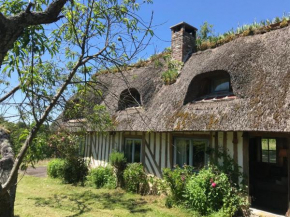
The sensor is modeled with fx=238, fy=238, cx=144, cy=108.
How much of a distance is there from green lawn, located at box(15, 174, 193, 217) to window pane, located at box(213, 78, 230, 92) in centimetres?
409

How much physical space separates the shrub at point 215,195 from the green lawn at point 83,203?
0.59 meters

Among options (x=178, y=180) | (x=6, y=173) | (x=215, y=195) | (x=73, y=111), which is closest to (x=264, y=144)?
(x=178, y=180)

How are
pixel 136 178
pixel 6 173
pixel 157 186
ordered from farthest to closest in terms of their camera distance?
pixel 136 178
pixel 157 186
pixel 6 173

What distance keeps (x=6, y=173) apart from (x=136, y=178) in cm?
548

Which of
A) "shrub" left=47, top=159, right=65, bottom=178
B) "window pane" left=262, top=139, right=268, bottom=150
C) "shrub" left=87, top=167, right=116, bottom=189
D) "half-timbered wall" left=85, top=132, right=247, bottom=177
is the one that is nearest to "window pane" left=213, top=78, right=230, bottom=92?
"half-timbered wall" left=85, top=132, right=247, bottom=177

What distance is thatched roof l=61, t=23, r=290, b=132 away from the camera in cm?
569

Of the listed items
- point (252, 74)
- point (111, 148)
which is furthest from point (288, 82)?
point (111, 148)

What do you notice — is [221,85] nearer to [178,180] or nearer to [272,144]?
[178,180]

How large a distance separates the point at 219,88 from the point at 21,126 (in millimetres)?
6426

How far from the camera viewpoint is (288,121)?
516cm

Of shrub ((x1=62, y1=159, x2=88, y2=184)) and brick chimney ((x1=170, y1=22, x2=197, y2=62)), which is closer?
brick chimney ((x1=170, y1=22, x2=197, y2=62))

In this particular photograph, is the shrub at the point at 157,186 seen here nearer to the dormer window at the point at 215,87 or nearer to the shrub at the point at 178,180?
the shrub at the point at 178,180

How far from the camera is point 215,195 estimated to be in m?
6.13

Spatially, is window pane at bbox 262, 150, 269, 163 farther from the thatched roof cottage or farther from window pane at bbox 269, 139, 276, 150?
window pane at bbox 269, 139, 276, 150
